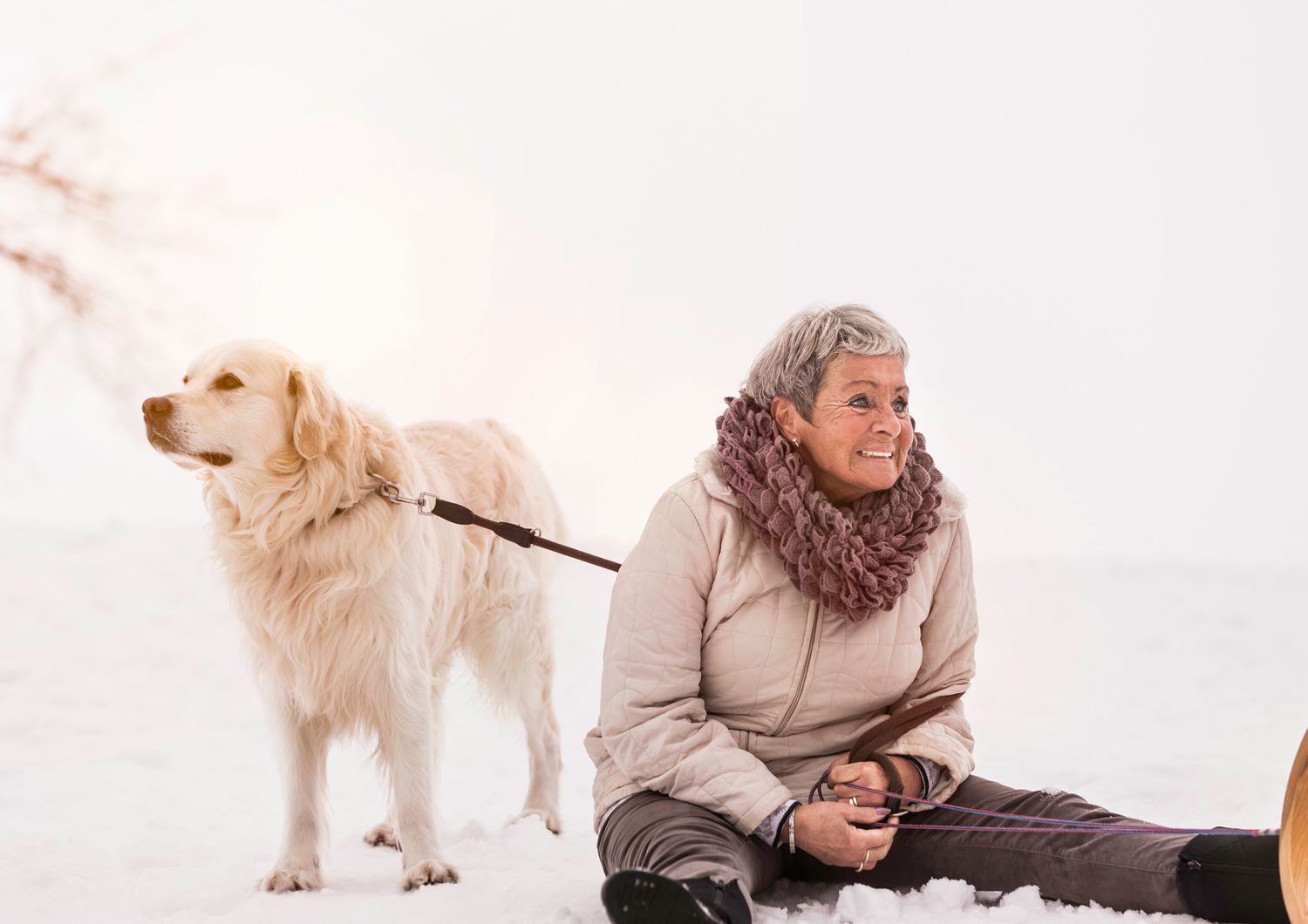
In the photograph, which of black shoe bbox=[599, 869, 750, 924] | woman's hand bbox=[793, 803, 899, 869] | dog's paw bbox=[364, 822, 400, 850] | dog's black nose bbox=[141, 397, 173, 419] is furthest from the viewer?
dog's paw bbox=[364, 822, 400, 850]

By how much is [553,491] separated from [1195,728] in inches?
87.8

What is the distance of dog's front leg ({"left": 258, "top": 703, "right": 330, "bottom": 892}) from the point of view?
2.53 m

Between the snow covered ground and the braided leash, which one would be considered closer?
the braided leash

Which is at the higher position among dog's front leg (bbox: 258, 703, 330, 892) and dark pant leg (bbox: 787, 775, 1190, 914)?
dark pant leg (bbox: 787, 775, 1190, 914)

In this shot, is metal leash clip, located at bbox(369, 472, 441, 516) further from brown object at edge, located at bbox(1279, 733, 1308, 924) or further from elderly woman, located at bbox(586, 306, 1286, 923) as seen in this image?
brown object at edge, located at bbox(1279, 733, 1308, 924)

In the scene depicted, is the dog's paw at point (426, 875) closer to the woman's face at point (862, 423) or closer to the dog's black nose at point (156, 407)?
the dog's black nose at point (156, 407)

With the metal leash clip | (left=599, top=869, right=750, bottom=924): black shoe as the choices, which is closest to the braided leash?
(left=599, top=869, right=750, bottom=924): black shoe

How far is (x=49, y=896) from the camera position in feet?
7.89

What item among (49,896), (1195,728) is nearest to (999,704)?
(1195,728)

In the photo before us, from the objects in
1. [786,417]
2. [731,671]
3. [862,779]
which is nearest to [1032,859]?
[862,779]

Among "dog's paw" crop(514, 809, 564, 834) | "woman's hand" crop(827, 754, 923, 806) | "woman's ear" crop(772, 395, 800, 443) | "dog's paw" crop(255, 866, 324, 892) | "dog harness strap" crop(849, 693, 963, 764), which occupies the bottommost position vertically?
"dog's paw" crop(514, 809, 564, 834)

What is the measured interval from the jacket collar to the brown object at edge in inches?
30.1

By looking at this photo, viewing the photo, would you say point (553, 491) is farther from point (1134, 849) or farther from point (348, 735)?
point (1134, 849)

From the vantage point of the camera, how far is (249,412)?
2496mm
